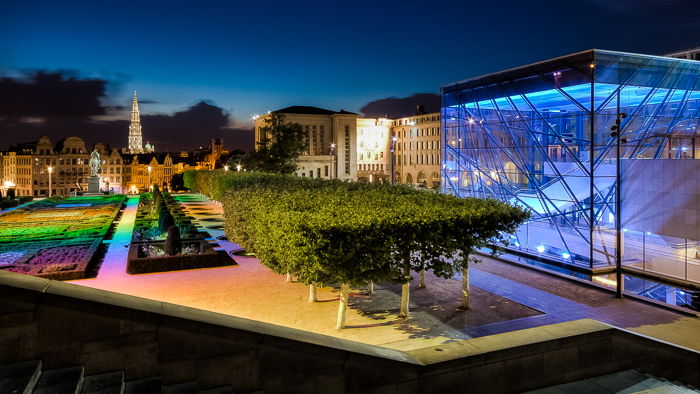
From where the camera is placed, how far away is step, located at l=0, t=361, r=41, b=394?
198 inches

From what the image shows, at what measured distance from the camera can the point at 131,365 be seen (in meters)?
5.86

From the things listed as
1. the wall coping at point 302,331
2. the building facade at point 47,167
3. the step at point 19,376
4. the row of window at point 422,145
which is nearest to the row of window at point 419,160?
the row of window at point 422,145

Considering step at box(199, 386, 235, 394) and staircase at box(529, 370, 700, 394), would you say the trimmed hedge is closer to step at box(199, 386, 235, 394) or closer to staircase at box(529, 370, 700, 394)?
staircase at box(529, 370, 700, 394)

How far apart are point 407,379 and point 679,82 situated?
24963mm

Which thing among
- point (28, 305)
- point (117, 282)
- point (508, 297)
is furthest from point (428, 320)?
point (117, 282)

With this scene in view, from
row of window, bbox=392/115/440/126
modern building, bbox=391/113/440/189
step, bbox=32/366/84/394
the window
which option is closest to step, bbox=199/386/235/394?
step, bbox=32/366/84/394

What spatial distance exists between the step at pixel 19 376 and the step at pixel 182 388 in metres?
1.47

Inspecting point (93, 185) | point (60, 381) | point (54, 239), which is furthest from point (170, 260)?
point (93, 185)

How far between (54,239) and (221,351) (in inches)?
988

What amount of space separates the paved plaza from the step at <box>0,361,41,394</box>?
26.5ft

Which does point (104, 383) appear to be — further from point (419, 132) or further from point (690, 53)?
point (419, 132)

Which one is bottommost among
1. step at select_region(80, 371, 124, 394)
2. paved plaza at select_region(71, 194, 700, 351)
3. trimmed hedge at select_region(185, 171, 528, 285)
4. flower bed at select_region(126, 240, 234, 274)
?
paved plaza at select_region(71, 194, 700, 351)

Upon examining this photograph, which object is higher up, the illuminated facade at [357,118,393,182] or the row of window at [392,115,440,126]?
the row of window at [392,115,440,126]

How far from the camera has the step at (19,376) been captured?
5035mm
